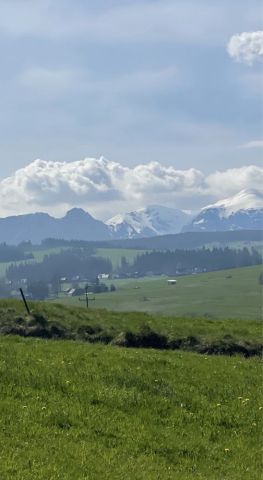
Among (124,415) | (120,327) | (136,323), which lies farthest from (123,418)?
(136,323)

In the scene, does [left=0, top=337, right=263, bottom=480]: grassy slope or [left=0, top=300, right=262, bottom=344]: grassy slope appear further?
[left=0, top=300, right=262, bottom=344]: grassy slope

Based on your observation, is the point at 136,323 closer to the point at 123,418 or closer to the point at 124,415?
the point at 124,415

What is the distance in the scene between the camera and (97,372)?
20.2 meters

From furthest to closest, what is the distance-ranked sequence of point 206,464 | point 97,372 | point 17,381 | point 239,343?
point 239,343
point 97,372
point 17,381
point 206,464

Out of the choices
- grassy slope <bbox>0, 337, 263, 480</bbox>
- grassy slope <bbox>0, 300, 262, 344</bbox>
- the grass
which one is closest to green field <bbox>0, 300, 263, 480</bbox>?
grassy slope <bbox>0, 337, 263, 480</bbox>

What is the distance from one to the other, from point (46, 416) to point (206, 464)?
4.60m


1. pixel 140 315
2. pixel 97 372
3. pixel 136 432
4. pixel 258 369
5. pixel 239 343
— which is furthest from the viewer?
pixel 140 315

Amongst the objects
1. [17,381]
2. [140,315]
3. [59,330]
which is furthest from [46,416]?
[140,315]

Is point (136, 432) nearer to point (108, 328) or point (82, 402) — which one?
point (82, 402)

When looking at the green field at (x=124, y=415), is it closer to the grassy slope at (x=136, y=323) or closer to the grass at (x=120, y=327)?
the grass at (x=120, y=327)

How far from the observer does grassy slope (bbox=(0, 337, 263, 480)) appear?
12.9 m

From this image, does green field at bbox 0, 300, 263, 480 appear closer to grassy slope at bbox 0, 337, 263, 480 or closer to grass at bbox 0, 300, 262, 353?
grassy slope at bbox 0, 337, 263, 480

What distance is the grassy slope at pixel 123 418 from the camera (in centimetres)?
1290

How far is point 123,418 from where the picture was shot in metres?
16.4
